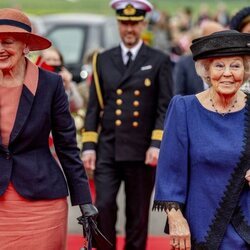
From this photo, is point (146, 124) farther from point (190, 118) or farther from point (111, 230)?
point (190, 118)

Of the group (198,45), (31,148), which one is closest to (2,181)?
(31,148)

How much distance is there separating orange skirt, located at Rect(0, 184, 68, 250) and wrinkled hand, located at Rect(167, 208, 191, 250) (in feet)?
2.38

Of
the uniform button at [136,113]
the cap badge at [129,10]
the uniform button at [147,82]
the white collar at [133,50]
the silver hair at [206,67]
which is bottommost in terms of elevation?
the uniform button at [136,113]

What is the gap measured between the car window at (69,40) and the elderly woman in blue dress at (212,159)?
36.4 ft

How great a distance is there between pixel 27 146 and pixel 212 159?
1047mm

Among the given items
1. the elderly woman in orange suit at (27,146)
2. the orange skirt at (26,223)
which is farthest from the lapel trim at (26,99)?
the orange skirt at (26,223)

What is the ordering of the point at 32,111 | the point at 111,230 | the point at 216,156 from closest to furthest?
the point at 216,156 < the point at 32,111 < the point at 111,230

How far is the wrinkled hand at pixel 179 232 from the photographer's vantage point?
4809 millimetres

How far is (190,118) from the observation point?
16.2 ft

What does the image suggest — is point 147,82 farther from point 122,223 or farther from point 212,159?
point 122,223

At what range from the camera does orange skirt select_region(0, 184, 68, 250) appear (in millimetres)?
5047

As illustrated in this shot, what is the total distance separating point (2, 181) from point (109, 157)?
2.08m

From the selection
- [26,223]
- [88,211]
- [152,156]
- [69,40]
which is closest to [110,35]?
[69,40]

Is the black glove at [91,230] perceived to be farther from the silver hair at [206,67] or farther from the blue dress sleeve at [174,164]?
the silver hair at [206,67]
